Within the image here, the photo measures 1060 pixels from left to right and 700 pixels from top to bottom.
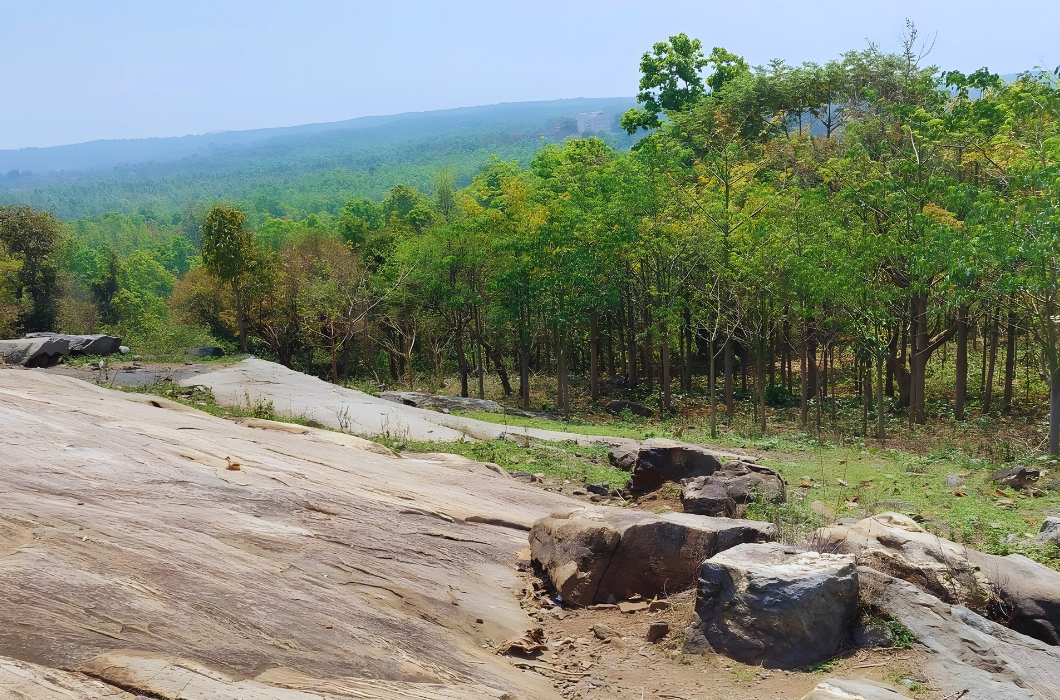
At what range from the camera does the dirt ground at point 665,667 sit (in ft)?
20.5

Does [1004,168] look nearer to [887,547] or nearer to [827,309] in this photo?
[827,309]

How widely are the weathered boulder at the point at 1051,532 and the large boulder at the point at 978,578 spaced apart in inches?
71.0

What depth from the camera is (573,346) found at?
39.8m

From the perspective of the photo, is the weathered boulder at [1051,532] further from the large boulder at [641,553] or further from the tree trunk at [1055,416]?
the tree trunk at [1055,416]

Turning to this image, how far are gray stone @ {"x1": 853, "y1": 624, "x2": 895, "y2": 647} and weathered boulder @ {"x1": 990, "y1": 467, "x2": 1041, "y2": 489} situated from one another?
381 inches

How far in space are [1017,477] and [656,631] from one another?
10532 millimetres

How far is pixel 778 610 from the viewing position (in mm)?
6613

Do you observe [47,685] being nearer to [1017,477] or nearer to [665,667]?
[665,667]

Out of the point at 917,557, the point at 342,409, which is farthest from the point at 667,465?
the point at 342,409

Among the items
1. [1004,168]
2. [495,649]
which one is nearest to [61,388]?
[495,649]

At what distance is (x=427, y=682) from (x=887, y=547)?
496 centimetres

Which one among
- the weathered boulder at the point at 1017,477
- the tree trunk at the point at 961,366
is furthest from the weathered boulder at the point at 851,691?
the tree trunk at the point at 961,366

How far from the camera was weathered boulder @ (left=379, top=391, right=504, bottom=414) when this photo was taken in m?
25.1

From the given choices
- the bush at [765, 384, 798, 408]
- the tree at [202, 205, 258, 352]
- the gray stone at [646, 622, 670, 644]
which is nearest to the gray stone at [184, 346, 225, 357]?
the tree at [202, 205, 258, 352]
